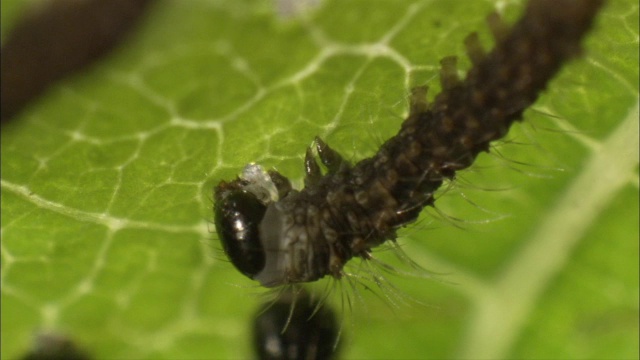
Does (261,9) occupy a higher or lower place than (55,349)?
higher

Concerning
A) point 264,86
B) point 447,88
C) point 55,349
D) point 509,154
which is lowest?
point 55,349

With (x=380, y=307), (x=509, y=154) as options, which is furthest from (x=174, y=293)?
(x=509, y=154)

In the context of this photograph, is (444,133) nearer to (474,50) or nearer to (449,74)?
(449,74)

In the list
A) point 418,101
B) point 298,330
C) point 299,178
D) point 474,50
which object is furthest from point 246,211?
point 474,50

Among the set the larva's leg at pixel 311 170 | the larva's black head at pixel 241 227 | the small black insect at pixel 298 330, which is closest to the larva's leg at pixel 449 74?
the larva's leg at pixel 311 170

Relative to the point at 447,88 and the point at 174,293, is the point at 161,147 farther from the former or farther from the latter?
the point at 447,88

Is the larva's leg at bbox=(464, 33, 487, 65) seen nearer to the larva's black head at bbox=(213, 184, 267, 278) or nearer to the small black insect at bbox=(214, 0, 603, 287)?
the small black insect at bbox=(214, 0, 603, 287)
